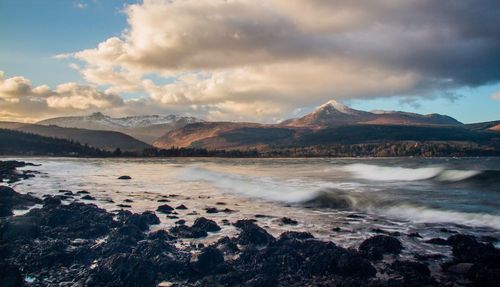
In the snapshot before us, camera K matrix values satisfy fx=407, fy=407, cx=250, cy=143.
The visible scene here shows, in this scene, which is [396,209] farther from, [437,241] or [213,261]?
[213,261]

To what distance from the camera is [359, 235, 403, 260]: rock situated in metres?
17.1

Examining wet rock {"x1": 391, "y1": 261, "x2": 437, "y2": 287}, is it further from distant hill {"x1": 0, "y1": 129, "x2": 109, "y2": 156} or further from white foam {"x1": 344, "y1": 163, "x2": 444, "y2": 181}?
distant hill {"x1": 0, "y1": 129, "x2": 109, "y2": 156}

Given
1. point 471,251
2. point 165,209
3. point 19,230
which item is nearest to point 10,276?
point 19,230

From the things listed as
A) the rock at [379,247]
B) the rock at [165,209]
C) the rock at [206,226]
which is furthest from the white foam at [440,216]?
the rock at [165,209]

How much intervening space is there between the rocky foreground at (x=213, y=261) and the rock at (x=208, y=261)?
37 millimetres

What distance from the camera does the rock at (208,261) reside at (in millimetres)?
15023

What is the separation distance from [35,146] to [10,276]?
16071cm

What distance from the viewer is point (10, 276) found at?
13.4 metres

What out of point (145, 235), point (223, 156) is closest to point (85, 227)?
point (145, 235)

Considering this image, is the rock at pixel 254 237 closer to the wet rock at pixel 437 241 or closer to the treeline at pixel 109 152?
the wet rock at pixel 437 241

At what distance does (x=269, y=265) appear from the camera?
15.2 meters

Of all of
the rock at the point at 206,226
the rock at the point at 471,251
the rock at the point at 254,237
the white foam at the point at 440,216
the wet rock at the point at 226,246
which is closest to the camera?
the rock at the point at 471,251

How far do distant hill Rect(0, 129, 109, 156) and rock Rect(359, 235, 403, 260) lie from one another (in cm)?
15309

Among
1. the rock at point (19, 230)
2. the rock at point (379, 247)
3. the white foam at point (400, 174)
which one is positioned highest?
the rock at point (19, 230)
